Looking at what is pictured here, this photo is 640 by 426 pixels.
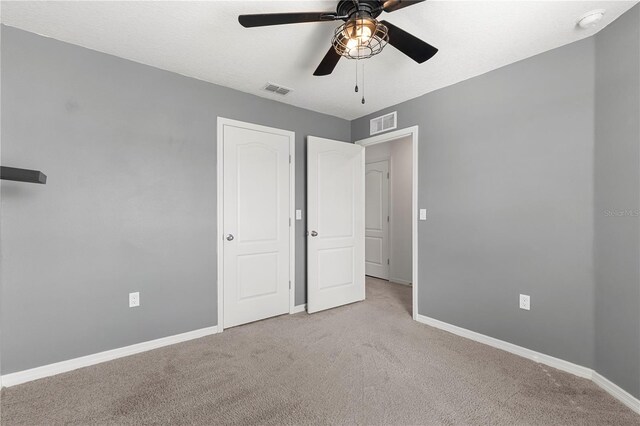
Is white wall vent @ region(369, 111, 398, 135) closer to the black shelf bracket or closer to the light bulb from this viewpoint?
the light bulb

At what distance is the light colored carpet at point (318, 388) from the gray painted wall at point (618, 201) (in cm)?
32

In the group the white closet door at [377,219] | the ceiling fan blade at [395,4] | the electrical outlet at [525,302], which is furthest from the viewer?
the white closet door at [377,219]

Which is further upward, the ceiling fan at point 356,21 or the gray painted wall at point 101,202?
the ceiling fan at point 356,21

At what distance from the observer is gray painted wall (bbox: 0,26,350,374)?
2.05m

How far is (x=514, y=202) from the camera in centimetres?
249

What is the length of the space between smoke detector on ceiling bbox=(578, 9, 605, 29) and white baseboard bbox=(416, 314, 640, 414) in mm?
2350

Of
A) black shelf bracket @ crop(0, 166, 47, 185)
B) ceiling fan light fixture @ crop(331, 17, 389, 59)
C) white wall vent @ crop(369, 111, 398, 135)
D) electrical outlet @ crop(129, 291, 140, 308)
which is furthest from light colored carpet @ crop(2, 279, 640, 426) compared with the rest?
white wall vent @ crop(369, 111, 398, 135)

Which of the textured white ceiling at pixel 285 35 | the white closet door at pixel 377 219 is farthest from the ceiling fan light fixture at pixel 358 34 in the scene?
the white closet door at pixel 377 219

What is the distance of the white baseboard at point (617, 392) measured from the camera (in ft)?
5.78

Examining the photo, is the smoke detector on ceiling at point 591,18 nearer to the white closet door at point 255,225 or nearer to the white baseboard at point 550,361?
the white baseboard at point 550,361

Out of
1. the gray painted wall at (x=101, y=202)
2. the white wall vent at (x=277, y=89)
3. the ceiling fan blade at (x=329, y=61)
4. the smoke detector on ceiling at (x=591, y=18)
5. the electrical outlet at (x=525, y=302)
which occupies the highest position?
the white wall vent at (x=277, y=89)

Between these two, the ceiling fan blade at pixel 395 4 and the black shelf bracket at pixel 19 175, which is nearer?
the ceiling fan blade at pixel 395 4

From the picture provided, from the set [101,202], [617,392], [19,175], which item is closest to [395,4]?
[19,175]

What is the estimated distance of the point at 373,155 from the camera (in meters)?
5.34
